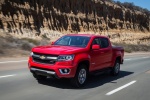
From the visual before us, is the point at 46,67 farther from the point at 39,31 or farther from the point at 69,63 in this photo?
the point at 39,31

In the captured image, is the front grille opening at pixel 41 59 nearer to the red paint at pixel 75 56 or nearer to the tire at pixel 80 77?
the red paint at pixel 75 56

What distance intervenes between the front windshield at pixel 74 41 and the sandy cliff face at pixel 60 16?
1086 inches

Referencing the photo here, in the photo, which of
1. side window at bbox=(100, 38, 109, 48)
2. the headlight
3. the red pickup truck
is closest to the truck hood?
the red pickup truck

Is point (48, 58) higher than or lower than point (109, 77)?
higher

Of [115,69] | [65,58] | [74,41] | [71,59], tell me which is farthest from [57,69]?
[115,69]

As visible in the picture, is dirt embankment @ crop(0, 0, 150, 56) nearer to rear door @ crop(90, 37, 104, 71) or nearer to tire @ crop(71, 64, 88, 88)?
rear door @ crop(90, 37, 104, 71)

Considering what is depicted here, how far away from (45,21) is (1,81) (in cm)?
3636

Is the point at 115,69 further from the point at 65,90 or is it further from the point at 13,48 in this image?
the point at 13,48

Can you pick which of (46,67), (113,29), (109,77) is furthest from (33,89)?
(113,29)

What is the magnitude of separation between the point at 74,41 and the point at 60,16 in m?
40.1

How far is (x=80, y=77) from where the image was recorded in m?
9.76

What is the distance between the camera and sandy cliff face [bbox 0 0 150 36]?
131 ft

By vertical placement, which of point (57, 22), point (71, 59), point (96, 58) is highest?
point (57, 22)

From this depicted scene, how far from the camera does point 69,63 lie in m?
9.02
